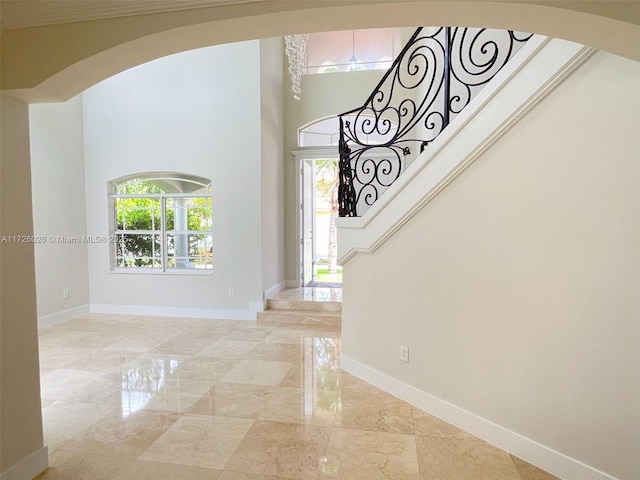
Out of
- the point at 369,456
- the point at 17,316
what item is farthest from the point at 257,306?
the point at 17,316

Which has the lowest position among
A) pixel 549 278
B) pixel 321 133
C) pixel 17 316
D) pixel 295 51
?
pixel 17 316

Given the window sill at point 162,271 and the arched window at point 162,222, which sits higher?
the arched window at point 162,222

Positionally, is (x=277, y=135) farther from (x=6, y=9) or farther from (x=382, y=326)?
(x=6, y=9)

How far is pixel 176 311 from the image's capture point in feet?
19.4

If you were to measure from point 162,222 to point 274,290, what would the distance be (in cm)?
218

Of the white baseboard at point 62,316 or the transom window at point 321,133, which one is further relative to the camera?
the transom window at point 321,133

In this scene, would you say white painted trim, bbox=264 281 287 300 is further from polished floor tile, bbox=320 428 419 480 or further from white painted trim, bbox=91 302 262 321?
polished floor tile, bbox=320 428 419 480

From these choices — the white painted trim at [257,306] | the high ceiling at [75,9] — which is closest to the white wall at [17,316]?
the high ceiling at [75,9]

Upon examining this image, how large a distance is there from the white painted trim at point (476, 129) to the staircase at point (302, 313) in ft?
7.47

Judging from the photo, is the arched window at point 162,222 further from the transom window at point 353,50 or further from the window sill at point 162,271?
the transom window at point 353,50

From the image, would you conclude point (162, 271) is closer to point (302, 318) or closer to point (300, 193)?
point (302, 318)

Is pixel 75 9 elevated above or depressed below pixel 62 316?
above

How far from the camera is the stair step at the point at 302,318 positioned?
17.3ft

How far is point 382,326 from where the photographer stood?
320cm
